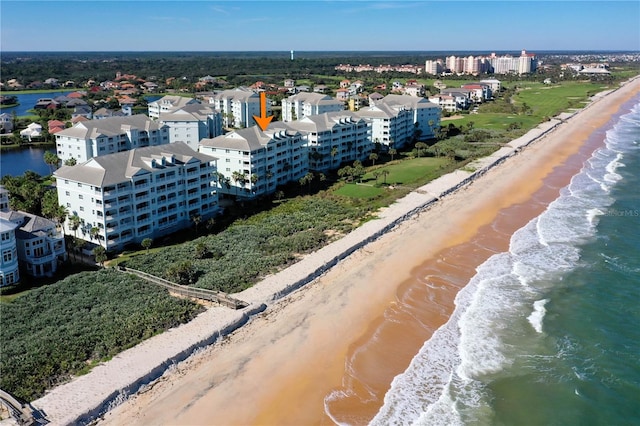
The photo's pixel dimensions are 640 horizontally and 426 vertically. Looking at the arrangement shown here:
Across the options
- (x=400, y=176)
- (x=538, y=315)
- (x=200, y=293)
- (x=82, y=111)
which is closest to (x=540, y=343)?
(x=538, y=315)

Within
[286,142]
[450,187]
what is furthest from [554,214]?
[286,142]

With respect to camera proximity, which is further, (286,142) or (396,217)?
(286,142)

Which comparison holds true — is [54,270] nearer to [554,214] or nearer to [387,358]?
[387,358]

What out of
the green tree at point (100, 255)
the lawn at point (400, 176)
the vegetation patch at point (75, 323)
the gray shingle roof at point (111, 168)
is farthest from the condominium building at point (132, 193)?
the lawn at point (400, 176)

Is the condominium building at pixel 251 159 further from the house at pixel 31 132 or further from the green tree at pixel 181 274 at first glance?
the house at pixel 31 132

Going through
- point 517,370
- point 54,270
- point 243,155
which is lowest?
point 517,370

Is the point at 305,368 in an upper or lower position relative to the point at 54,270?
lower

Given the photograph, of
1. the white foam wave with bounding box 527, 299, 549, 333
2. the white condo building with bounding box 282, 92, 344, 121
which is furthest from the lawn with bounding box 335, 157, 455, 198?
the white foam wave with bounding box 527, 299, 549, 333
